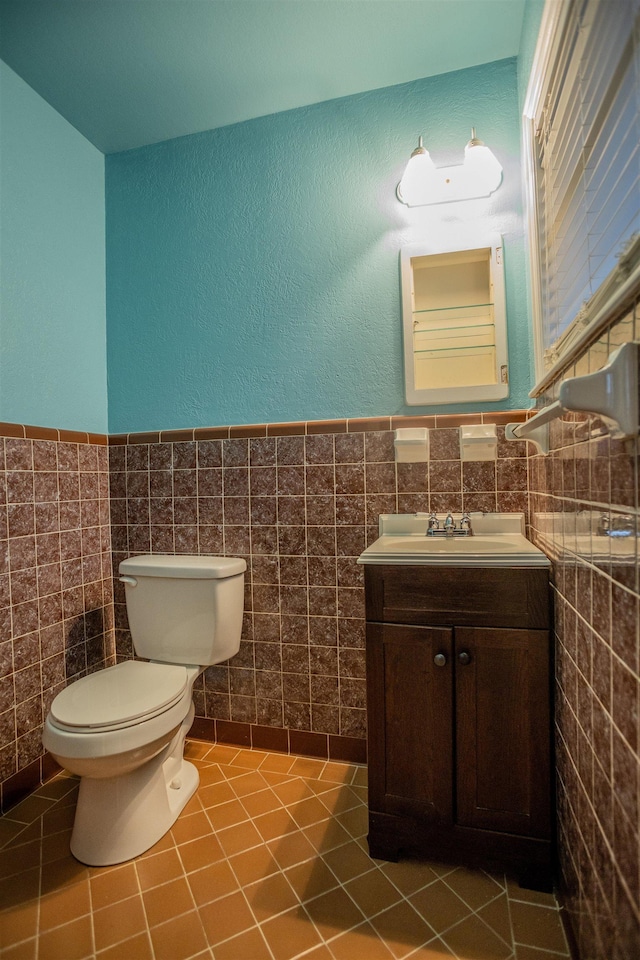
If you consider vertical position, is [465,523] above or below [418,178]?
below

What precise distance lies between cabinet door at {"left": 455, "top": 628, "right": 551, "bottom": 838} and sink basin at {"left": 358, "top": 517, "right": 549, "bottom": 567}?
19 centimetres

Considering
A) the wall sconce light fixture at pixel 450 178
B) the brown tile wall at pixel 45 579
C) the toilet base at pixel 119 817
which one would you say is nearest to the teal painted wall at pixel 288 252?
the wall sconce light fixture at pixel 450 178

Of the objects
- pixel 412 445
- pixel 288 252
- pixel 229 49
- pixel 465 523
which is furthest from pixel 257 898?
pixel 229 49

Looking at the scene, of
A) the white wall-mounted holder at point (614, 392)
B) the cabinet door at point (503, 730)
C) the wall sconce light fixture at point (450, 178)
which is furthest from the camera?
the wall sconce light fixture at point (450, 178)

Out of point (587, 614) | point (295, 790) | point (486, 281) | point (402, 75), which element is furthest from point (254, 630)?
point (402, 75)

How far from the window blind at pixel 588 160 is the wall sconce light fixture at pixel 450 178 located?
27 centimetres

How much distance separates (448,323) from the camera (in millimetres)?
1812

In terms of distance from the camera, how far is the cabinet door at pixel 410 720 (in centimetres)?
131

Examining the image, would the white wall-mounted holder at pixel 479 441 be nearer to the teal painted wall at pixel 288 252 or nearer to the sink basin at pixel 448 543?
the teal painted wall at pixel 288 252

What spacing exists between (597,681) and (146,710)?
117 cm

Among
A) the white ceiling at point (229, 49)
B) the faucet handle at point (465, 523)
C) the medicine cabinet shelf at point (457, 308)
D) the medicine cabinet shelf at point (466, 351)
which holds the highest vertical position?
the white ceiling at point (229, 49)

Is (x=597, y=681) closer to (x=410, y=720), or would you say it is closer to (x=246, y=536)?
(x=410, y=720)

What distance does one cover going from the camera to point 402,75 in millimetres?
1805

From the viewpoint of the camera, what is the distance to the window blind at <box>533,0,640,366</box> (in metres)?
0.74
